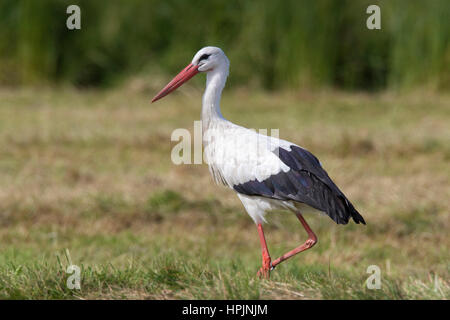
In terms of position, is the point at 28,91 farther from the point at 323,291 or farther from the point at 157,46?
the point at 323,291

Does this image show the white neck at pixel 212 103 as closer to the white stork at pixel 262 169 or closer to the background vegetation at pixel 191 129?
the white stork at pixel 262 169

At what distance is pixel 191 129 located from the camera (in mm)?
8977

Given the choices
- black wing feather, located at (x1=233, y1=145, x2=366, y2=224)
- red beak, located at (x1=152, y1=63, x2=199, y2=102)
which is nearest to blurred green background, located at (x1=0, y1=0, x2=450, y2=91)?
red beak, located at (x1=152, y1=63, x2=199, y2=102)

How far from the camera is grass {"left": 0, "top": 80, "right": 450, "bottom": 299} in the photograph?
363 cm

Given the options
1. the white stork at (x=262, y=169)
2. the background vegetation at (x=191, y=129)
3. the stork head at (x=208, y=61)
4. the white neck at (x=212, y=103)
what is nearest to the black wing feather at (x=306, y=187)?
the white stork at (x=262, y=169)

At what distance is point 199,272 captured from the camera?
12.5 feet

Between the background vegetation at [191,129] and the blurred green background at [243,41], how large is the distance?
0.02 metres

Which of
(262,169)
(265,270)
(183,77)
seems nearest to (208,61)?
(183,77)

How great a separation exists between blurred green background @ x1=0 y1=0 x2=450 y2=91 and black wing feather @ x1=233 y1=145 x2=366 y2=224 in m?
6.38

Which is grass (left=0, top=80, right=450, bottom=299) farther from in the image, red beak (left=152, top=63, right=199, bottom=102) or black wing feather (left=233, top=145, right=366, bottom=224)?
red beak (left=152, top=63, right=199, bottom=102)

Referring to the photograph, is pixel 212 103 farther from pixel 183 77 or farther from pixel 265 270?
pixel 265 270

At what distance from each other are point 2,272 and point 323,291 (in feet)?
4.71

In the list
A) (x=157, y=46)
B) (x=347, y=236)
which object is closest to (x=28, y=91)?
(x=157, y=46)

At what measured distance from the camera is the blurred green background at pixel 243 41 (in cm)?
1025
